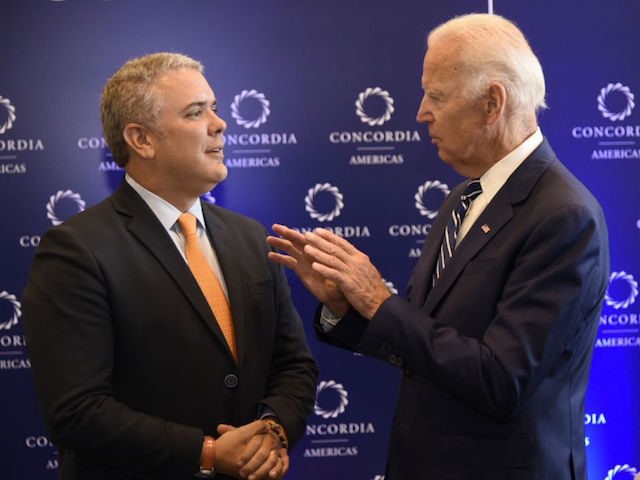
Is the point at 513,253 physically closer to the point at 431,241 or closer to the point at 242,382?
the point at 431,241

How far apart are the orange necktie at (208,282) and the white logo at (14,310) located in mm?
1609

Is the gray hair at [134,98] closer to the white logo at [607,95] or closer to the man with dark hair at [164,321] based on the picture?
the man with dark hair at [164,321]

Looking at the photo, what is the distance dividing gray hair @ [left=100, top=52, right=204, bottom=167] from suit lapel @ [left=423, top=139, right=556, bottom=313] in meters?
1.03

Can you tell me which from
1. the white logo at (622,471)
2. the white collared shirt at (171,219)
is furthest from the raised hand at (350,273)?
the white logo at (622,471)

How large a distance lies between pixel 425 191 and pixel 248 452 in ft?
6.49

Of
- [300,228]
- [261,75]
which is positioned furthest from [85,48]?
[300,228]

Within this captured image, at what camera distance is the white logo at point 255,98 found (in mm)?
3861

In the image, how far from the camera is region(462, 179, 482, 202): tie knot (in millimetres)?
2338

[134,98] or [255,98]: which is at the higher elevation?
[255,98]

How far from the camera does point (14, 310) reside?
380 centimetres

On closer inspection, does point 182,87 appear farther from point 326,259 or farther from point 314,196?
point 314,196

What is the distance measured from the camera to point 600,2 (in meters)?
4.01

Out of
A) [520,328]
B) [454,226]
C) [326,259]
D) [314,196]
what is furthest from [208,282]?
[314,196]

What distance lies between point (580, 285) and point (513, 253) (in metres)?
0.18
